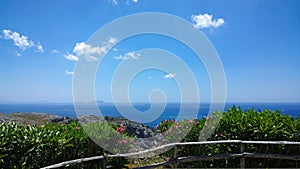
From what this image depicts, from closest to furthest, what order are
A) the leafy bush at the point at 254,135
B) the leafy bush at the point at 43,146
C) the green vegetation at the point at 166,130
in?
the leafy bush at the point at 43,146
the green vegetation at the point at 166,130
the leafy bush at the point at 254,135

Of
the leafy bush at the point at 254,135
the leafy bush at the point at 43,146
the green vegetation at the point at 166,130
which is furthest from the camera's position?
the leafy bush at the point at 254,135

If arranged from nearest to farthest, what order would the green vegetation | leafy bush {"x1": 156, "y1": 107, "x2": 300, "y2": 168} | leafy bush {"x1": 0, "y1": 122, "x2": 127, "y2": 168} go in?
leafy bush {"x1": 0, "y1": 122, "x2": 127, "y2": 168} → the green vegetation → leafy bush {"x1": 156, "y1": 107, "x2": 300, "y2": 168}

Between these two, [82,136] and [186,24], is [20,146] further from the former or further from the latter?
[186,24]

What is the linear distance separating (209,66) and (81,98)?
11.9ft

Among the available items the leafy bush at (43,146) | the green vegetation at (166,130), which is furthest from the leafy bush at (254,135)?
the leafy bush at (43,146)

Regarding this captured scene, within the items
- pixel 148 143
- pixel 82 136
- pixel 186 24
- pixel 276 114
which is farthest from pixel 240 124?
pixel 186 24

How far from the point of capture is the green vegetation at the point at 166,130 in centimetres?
417

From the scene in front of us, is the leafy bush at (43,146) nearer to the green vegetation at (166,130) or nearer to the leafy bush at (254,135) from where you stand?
the green vegetation at (166,130)

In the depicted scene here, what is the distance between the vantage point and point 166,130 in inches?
289

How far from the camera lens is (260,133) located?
5926 millimetres

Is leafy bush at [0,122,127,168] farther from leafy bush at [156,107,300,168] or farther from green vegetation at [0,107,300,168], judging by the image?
leafy bush at [156,107,300,168]

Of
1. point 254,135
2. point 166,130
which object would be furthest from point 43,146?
point 254,135

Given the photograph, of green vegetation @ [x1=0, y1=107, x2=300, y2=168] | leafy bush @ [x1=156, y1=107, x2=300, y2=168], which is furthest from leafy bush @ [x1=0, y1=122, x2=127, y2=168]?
leafy bush @ [x1=156, y1=107, x2=300, y2=168]

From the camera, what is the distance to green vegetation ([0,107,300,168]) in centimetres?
417
